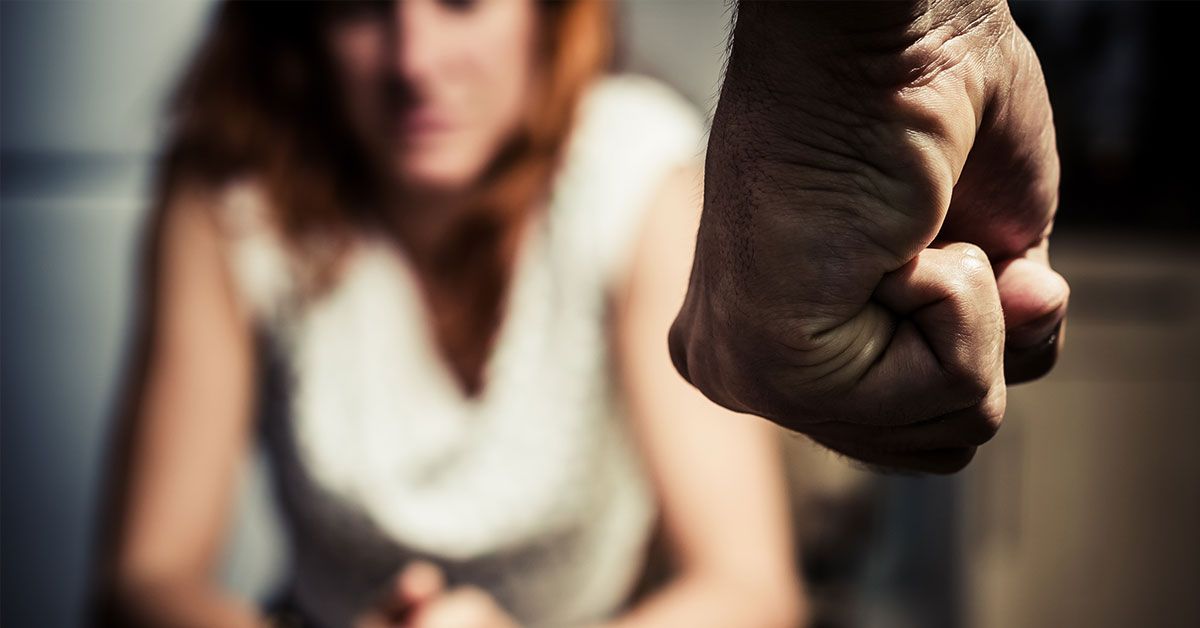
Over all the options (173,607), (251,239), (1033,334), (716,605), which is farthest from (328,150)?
(1033,334)

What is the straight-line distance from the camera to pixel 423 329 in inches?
31.8

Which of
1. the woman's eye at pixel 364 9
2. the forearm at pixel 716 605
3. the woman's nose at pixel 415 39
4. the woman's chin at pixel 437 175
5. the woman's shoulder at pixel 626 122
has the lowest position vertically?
the forearm at pixel 716 605

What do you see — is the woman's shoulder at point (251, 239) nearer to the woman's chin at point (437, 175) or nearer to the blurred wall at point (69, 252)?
the woman's chin at point (437, 175)

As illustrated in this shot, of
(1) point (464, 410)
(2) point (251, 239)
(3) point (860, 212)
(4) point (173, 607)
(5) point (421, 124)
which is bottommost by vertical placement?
(4) point (173, 607)

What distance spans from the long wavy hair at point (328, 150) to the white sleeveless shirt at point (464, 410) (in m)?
0.02

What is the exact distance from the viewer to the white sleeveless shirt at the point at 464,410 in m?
0.77

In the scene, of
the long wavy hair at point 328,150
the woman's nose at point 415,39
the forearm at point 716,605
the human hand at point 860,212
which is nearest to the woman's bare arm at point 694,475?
the forearm at point 716,605

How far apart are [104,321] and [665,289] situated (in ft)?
2.95

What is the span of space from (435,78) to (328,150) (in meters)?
0.15

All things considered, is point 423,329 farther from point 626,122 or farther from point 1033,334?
point 1033,334

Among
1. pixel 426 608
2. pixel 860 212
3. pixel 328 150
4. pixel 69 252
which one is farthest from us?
pixel 69 252

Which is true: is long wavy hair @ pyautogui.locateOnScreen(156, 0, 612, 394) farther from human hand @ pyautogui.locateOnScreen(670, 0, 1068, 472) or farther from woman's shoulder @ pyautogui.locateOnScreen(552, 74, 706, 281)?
human hand @ pyautogui.locateOnScreen(670, 0, 1068, 472)

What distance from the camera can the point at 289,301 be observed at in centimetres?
80

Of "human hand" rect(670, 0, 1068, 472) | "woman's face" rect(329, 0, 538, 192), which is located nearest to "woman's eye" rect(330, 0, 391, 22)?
"woman's face" rect(329, 0, 538, 192)
